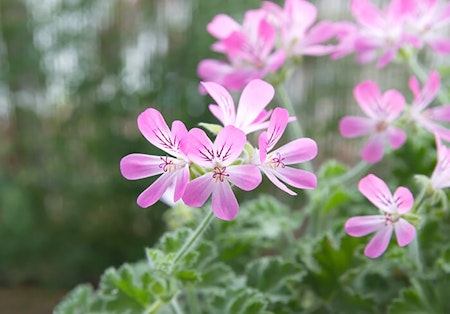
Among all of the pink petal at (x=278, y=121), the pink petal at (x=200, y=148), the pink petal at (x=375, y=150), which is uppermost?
the pink petal at (x=375, y=150)

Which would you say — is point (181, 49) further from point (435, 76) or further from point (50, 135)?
point (435, 76)

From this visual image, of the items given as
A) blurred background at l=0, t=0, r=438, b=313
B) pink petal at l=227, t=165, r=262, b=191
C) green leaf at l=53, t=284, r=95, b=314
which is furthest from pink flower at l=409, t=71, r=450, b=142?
blurred background at l=0, t=0, r=438, b=313

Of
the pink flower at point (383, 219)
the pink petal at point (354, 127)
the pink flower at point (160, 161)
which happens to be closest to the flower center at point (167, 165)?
the pink flower at point (160, 161)

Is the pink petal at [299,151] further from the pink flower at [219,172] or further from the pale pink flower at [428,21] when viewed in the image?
the pale pink flower at [428,21]

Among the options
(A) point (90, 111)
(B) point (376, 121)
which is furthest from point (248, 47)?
(A) point (90, 111)

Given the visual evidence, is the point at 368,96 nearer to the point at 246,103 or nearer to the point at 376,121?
the point at 376,121

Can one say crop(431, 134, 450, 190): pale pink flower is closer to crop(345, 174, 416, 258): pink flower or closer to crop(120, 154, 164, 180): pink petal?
crop(345, 174, 416, 258): pink flower
